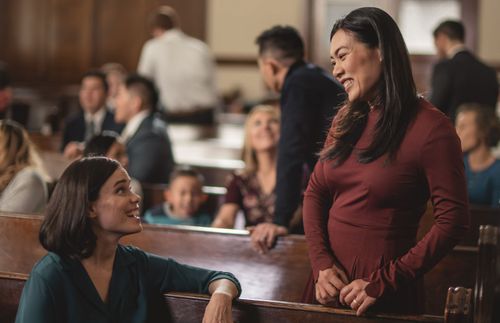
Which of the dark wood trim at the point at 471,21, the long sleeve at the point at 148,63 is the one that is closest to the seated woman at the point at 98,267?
the long sleeve at the point at 148,63

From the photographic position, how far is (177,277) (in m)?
2.43

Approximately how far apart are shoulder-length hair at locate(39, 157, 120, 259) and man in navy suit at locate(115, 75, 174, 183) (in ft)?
8.67

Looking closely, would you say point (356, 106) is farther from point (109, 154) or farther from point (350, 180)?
point (109, 154)

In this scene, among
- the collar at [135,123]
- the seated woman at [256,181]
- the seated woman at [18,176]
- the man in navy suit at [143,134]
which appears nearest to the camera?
the seated woman at [18,176]

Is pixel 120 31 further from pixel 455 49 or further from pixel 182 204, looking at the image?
pixel 182 204

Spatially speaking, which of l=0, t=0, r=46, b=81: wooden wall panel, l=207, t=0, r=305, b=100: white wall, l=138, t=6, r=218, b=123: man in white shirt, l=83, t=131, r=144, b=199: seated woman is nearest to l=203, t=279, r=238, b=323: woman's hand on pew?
l=83, t=131, r=144, b=199: seated woman

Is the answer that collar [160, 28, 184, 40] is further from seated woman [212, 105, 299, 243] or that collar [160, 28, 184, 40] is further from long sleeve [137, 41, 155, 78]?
seated woman [212, 105, 299, 243]

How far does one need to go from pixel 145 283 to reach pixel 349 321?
554 millimetres

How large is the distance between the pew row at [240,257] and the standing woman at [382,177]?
0.96 metres

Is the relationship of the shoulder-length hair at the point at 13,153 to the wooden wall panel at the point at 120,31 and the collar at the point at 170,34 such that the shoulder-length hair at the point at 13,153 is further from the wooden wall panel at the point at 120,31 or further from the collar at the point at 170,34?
the wooden wall panel at the point at 120,31

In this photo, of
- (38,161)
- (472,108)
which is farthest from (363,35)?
(472,108)

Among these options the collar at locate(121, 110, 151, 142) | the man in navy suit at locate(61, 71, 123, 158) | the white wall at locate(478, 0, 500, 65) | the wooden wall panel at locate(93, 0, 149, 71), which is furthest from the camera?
the wooden wall panel at locate(93, 0, 149, 71)

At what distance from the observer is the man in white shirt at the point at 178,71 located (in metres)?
7.96

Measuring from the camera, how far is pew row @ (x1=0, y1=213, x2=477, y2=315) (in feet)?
10.8
